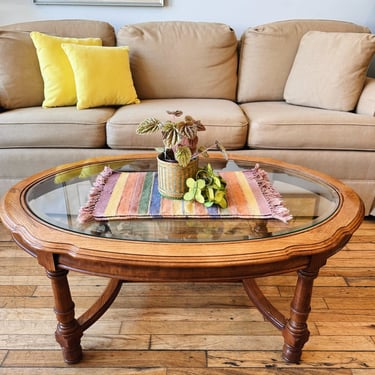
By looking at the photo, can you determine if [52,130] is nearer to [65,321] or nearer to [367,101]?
[65,321]

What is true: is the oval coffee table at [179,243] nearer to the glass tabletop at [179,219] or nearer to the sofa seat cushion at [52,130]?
the glass tabletop at [179,219]

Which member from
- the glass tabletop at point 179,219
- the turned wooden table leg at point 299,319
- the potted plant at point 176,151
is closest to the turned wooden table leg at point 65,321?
the glass tabletop at point 179,219

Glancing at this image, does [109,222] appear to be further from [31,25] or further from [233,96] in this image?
[31,25]

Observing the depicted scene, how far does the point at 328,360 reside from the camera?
1121 millimetres

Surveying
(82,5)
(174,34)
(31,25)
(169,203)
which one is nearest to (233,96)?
(174,34)

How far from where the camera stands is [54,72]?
200cm

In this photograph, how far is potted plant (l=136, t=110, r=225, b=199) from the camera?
984mm

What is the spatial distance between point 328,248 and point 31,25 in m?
2.21

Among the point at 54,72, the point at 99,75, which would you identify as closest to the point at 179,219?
A: the point at 99,75

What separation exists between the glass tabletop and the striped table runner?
2 centimetres

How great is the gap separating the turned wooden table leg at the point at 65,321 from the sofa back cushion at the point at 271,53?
174 centimetres

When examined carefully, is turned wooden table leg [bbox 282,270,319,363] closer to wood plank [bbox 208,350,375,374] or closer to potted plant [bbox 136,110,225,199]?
wood plank [bbox 208,350,375,374]

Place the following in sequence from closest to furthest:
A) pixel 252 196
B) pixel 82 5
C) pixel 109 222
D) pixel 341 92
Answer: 1. pixel 109 222
2. pixel 252 196
3. pixel 341 92
4. pixel 82 5

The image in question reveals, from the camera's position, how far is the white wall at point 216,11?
2.41 m
